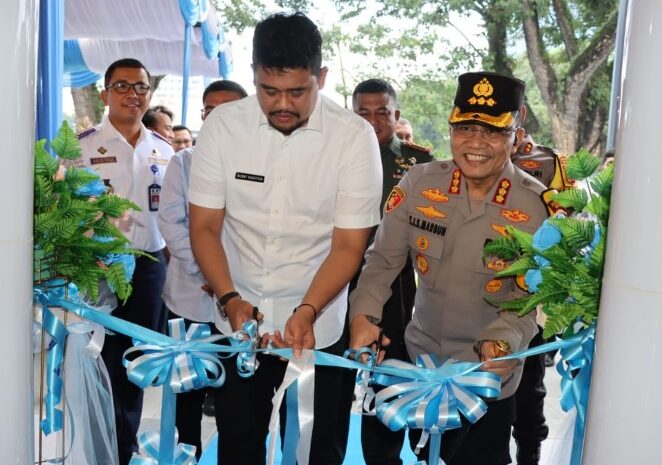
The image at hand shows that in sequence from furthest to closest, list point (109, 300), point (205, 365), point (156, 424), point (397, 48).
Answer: point (397, 48)
point (156, 424)
point (109, 300)
point (205, 365)

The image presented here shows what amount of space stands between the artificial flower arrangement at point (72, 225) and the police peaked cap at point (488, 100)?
2.90 feet

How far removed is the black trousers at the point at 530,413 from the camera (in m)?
3.01

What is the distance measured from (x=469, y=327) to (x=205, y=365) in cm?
71

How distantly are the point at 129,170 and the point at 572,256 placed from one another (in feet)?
6.99

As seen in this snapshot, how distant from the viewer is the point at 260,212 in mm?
2117

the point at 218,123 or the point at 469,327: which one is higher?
the point at 218,123

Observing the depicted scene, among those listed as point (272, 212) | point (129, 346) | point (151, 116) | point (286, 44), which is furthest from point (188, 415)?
point (151, 116)

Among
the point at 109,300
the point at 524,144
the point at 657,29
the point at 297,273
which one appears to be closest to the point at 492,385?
the point at 297,273

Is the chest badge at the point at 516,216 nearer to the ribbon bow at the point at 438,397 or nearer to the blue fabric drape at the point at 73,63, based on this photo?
the ribbon bow at the point at 438,397

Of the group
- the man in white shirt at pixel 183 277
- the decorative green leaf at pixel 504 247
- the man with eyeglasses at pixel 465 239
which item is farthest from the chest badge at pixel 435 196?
the man in white shirt at pixel 183 277

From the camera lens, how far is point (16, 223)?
1147 millimetres

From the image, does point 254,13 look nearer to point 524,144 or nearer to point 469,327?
point 524,144

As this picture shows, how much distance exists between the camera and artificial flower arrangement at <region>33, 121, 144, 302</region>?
169 centimetres

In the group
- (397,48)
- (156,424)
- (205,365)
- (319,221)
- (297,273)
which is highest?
(397,48)
